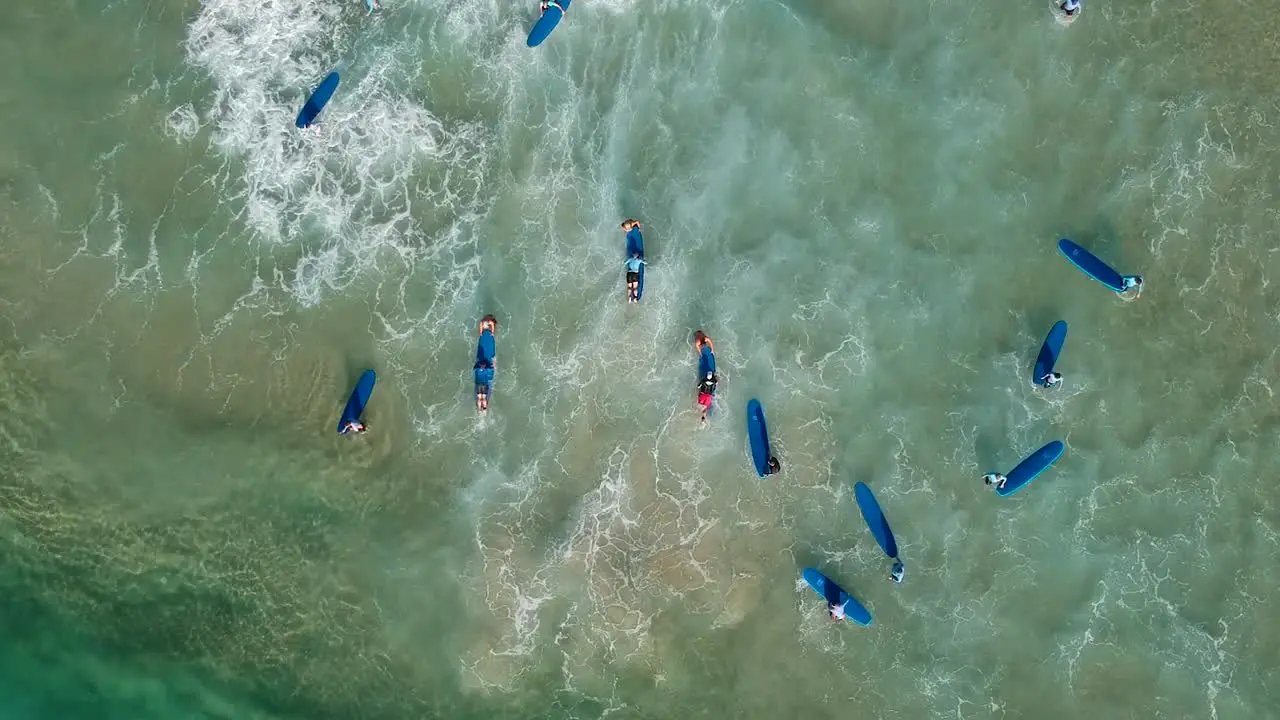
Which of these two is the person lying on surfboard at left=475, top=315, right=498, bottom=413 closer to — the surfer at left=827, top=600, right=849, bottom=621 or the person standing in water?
the surfer at left=827, top=600, right=849, bottom=621

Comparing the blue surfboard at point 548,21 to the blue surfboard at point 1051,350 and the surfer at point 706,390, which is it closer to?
the surfer at point 706,390

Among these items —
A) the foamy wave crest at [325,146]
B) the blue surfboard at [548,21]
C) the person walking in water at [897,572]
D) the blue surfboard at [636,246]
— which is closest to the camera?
the blue surfboard at [548,21]

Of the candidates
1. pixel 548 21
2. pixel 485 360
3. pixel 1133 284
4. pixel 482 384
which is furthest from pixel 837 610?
pixel 548 21

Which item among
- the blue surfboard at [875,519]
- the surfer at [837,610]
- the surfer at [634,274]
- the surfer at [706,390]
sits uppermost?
the surfer at [634,274]

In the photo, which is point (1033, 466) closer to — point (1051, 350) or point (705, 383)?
point (1051, 350)

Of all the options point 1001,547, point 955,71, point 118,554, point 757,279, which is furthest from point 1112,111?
point 118,554

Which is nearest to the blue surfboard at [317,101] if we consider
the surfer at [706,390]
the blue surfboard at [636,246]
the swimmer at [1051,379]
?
the blue surfboard at [636,246]

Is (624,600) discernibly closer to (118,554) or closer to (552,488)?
(552,488)
